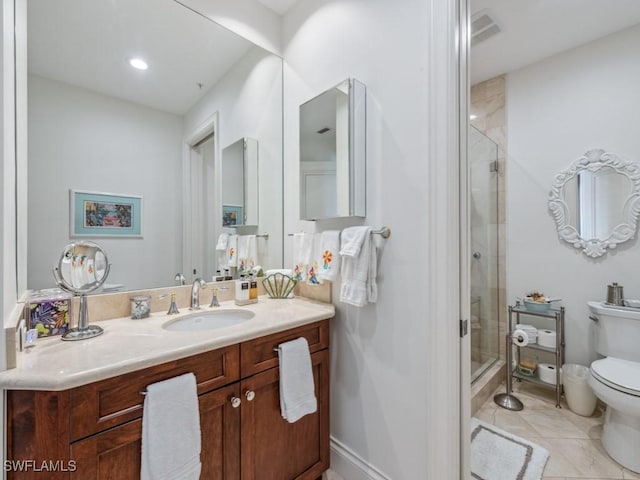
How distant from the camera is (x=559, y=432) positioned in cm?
183

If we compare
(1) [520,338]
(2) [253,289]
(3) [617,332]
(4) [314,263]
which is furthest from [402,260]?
(3) [617,332]

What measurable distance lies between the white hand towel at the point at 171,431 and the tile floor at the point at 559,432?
1.74 m

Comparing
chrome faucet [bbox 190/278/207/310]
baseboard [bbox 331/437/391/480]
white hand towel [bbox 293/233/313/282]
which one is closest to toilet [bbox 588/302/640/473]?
baseboard [bbox 331/437/391/480]

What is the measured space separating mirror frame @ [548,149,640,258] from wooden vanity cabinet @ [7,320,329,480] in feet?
6.98

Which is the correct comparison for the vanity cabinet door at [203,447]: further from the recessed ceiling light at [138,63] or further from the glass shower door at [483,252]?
the glass shower door at [483,252]

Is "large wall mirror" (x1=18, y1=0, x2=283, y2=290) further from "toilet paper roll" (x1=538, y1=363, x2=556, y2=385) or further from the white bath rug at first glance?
"toilet paper roll" (x1=538, y1=363, x2=556, y2=385)

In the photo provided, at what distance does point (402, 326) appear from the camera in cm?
126

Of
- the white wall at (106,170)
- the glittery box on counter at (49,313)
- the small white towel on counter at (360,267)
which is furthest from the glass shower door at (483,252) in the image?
the glittery box on counter at (49,313)

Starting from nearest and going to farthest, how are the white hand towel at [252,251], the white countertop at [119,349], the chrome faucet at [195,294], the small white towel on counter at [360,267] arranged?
the white countertop at [119,349] → the small white towel on counter at [360,267] → the chrome faucet at [195,294] → the white hand towel at [252,251]

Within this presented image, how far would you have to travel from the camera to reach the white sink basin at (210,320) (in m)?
1.38

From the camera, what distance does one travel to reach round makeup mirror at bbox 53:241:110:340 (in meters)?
1.05

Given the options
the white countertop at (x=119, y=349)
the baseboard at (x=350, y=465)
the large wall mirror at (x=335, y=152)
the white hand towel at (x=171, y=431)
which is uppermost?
the large wall mirror at (x=335, y=152)

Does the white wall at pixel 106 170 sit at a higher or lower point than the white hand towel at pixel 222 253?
higher

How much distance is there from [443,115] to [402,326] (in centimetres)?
88
